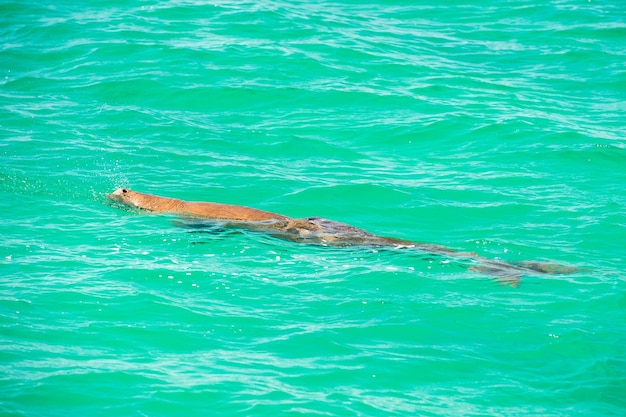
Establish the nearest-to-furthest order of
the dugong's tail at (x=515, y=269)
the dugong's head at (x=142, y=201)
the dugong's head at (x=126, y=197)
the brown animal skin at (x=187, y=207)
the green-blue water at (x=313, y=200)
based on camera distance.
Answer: the green-blue water at (x=313, y=200)
the dugong's tail at (x=515, y=269)
the brown animal skin at (x=187, y=207)
the dugong's head at (x=142, y=201)
the dugong's head at (x=126, y=197)

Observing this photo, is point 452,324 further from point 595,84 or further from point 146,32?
point 146,32

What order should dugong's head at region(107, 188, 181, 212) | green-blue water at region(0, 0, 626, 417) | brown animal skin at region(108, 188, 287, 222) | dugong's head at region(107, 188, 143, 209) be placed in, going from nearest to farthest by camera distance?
green-blue water at region(0, 0, 626, 417), brown animal skin at region(108, 188, 287, 222), dugong's head at region(107, 188, 181, 212), dugong's head at region(107, 188, 143, 209)

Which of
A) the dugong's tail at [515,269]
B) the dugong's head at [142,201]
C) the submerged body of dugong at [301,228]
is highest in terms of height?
the dugong's head at [142,201]

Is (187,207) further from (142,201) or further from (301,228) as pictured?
(301,228)

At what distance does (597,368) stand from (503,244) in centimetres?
284

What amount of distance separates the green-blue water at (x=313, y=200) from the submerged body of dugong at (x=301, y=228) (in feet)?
0.73

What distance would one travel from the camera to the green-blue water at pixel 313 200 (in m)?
7.10

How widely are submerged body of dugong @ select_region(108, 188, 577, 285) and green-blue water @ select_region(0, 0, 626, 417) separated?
22 centimetres

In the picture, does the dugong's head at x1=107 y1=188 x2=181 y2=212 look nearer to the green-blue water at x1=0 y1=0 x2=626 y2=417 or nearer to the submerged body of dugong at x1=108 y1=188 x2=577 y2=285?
the submerged body of dugong at x1=108 y1=188 x2=577 y2=285

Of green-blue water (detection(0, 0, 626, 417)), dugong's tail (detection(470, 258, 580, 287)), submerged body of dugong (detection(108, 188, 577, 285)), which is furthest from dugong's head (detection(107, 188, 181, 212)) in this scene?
dugong's tail (detection(470, 258, 580, 287))

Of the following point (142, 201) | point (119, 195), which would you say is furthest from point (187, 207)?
point (119, 195)

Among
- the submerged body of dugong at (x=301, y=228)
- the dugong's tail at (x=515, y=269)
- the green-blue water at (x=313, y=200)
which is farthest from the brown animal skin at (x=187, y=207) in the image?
the dugong's tail at (x=515, y=269)

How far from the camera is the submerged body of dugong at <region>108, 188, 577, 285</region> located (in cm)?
923

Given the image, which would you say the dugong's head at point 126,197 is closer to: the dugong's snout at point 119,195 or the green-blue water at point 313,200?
the dugong's snout at point 119,195
